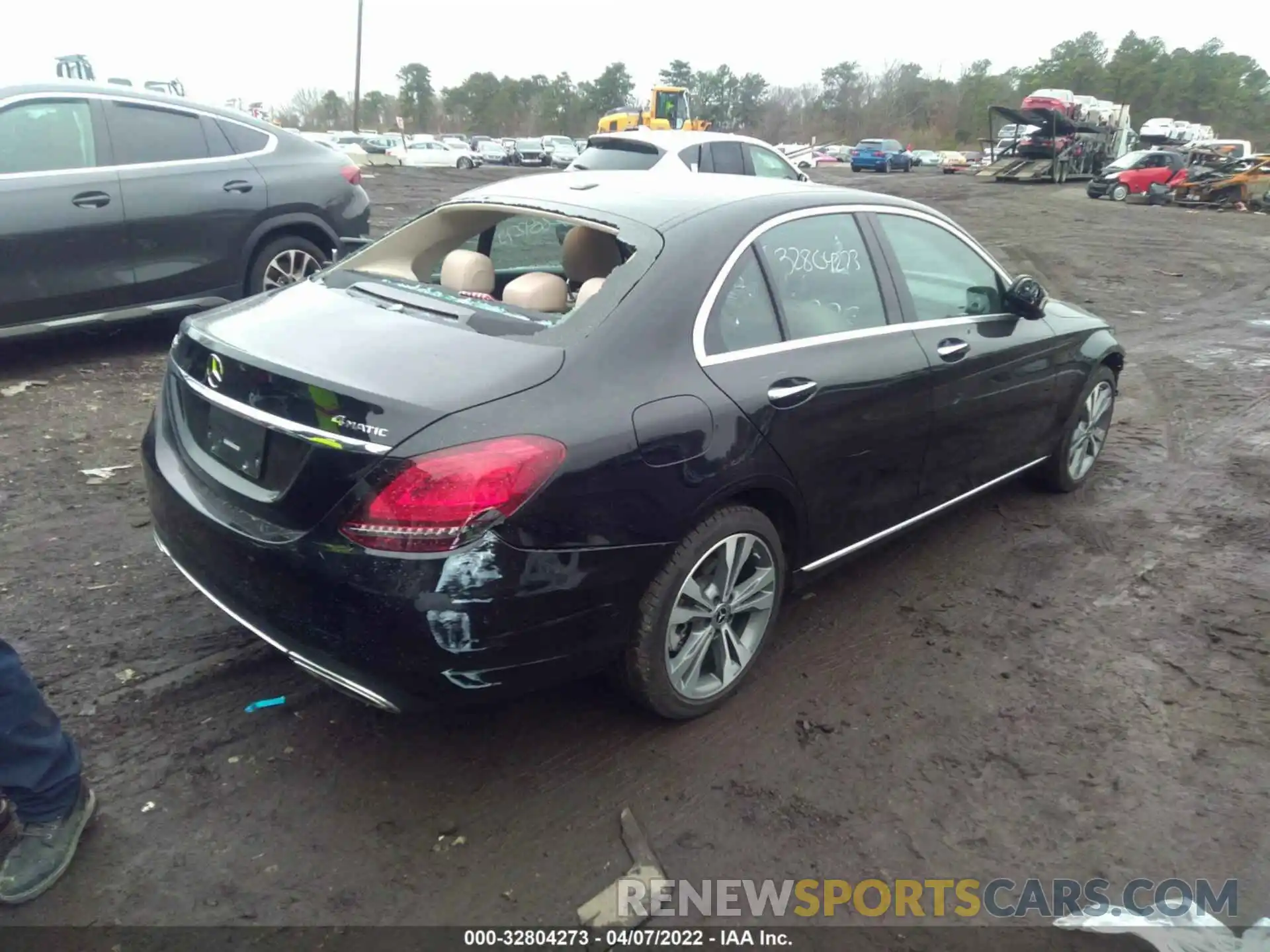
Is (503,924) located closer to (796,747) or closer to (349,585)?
(349,585)

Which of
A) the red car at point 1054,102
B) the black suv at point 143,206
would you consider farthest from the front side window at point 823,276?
the red car at point 1054,102

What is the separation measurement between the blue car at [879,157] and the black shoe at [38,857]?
159 feet

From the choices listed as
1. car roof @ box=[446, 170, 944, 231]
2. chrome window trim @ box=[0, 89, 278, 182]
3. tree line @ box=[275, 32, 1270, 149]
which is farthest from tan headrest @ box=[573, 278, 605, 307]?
tree line @ box=[275, 32, 1270, 149]

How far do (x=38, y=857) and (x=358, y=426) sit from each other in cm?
136

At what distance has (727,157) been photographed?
11.2 metres

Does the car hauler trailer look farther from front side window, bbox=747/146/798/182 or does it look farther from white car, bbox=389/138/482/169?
front side window, bbox=747/146/798/182

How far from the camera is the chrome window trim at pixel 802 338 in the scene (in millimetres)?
2973

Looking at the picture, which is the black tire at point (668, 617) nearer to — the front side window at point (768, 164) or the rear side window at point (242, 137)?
the rear side window at point (242, 137)

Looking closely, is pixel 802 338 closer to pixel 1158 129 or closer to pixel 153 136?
pixel 153 136

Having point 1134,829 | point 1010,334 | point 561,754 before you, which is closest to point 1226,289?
point 1010,334

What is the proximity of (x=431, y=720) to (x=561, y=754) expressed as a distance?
460 mm

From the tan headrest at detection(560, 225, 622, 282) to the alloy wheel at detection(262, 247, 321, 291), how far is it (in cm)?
379

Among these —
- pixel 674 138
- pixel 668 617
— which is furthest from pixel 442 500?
pixel 674 138

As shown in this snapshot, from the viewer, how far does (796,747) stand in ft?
10.1
